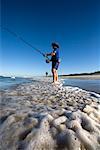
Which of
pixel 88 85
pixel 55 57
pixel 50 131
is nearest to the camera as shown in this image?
pixel 50 131

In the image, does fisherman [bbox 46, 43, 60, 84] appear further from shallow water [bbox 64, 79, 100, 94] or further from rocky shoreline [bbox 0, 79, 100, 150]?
rocky shoreline [bbox 0, 79, 100, 150]

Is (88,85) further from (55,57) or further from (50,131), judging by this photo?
(50,131)

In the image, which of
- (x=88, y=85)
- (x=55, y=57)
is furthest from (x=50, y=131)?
(x=55, y=57)

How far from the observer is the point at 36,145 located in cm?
231

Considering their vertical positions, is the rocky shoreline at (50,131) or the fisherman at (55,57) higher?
the fisherman at (55,57)

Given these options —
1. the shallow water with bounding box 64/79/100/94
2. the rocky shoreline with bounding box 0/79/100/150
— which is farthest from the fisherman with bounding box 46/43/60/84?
the rocky shoreline with bounding box 0/79/100/150

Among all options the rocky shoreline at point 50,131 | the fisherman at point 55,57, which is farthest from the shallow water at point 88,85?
the rocky shoreline at point 50,131

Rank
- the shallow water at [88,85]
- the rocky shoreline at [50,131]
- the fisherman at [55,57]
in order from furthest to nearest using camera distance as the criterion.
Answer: the fisherman at [55,57] < the shallow water at [88,85] < the rocky shoreline at [50,131]

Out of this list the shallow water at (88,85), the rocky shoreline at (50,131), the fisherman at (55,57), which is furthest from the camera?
the fisherman at (55,57)

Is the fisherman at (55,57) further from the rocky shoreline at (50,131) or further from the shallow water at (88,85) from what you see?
the rocky shoreline at (50,131)

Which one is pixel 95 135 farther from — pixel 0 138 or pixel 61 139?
pixel 0 138

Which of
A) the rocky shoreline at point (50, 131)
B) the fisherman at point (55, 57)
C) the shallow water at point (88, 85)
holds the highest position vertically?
the fisherman at point (55, 57)

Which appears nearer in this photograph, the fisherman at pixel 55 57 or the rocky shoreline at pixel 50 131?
the rocky shoreline at pixel 50 131

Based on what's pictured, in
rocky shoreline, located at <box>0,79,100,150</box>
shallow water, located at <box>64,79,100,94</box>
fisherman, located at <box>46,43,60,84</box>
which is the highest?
fisherman, located at <box>46,43,60,84</box>
